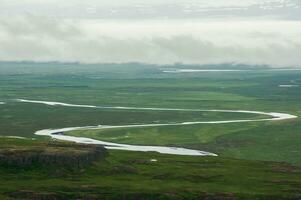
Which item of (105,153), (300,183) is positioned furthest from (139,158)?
(300,183)

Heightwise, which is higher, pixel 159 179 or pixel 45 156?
pixel 45 156

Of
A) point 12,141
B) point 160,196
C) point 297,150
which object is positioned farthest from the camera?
point 297,150

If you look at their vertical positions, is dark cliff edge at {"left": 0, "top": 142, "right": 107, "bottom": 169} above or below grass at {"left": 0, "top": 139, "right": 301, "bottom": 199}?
above

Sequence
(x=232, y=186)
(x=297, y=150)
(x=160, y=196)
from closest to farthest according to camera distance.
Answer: (x=160, y=196)
(x=232, y=186)
(x=297, y=150)

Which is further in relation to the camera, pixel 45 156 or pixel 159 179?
pixel 45 156

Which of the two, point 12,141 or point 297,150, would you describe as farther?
point 297,150

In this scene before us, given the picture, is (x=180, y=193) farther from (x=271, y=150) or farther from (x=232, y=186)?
(x=271, y=150)

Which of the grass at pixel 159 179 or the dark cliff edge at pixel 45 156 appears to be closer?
the grass at pixel 159 179

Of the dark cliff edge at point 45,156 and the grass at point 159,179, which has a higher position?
the dark cliff edge at point 45,156
